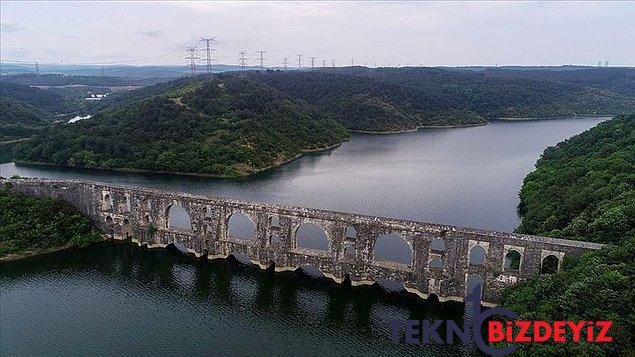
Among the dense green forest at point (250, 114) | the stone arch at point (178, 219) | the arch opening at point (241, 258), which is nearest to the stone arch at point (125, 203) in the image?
the stone arch at point (178, 219)

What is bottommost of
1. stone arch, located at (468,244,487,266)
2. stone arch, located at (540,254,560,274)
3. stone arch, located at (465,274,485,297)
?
stone arch, located at (468,244,487,266)

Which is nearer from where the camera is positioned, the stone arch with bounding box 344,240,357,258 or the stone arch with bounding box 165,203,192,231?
the stone arch with bounding box 344,240,357,258

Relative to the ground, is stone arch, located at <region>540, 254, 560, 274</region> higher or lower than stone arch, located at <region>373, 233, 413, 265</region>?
higher

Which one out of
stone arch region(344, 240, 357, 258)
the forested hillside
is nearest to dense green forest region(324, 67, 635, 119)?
the forested hillside

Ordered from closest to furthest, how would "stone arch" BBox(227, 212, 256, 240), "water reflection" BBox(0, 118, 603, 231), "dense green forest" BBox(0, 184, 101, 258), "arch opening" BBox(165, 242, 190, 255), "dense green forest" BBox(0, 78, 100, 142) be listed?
"dense green forest" BBox(0, 184, 101, 258) → "arch opening" BBox(165, 242, 190, 255) → "stone arch" BBox(227, 212, 256, 240) → "water reflection" BBox(0, 118, 603, 231) → "dense green forest" BBox(0, 78, 100, 142)

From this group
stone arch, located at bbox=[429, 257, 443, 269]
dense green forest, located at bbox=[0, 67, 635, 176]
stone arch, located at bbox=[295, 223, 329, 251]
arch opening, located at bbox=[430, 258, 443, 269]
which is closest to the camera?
stone arch, located at bbox=[429, 257, 443, 269]

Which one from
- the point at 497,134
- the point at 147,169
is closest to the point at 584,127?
the point at 497,134

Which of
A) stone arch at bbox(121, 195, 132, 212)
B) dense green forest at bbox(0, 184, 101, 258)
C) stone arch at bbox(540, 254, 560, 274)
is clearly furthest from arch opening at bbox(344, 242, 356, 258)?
dense green forest at bbox(0, 184, 101, 258)

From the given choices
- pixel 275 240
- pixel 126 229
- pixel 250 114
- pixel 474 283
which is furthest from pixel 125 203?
pixel 250 114

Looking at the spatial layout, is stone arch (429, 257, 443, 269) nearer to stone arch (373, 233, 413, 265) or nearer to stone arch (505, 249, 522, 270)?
stone arch (373, 233, 413, 265)
